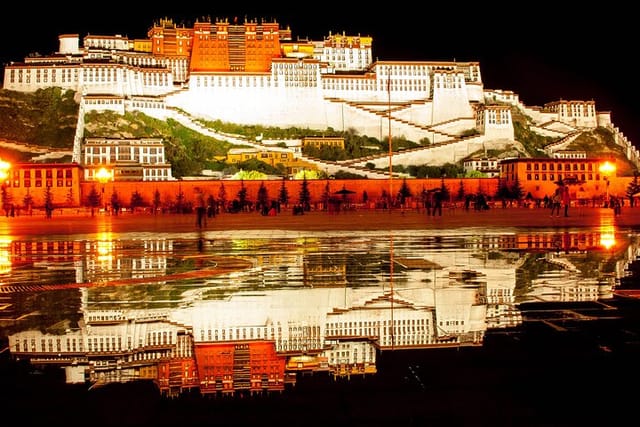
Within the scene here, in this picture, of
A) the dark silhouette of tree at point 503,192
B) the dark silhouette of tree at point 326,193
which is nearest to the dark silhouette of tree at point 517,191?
the dark silhouette of tree at point 503,192

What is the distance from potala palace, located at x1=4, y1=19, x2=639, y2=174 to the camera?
78.5 m

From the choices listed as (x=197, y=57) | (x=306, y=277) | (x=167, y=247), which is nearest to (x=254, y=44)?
(x=197, y=57)

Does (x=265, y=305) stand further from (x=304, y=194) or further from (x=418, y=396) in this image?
(x=304, y=194)

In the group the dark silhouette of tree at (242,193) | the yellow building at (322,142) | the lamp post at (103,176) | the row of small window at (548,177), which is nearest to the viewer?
the dark silhouette of tree at (242,193)

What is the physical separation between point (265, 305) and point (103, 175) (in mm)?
55874

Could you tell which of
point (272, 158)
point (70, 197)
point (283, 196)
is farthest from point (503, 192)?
point (70, 197)

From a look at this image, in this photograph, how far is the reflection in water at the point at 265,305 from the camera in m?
3.96

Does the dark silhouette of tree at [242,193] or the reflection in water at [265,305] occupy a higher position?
the dark silhouette of tree at [242,193]

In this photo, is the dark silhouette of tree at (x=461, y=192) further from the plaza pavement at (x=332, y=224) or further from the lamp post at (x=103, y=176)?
the plaza pavement at (x=332, y=224)

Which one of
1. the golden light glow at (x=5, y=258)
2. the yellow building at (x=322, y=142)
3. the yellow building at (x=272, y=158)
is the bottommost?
the golden light glow at (x=5, y=258)

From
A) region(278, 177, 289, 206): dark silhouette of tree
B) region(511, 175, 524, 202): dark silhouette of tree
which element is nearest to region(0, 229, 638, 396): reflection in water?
region(278, 177, 289, 206): dark silhouette of tree

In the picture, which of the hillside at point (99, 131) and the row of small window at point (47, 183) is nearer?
the row of small window at point (47, 183)

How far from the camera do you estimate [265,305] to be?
5980mm

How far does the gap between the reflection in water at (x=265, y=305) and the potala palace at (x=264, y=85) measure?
6487 centimetres
